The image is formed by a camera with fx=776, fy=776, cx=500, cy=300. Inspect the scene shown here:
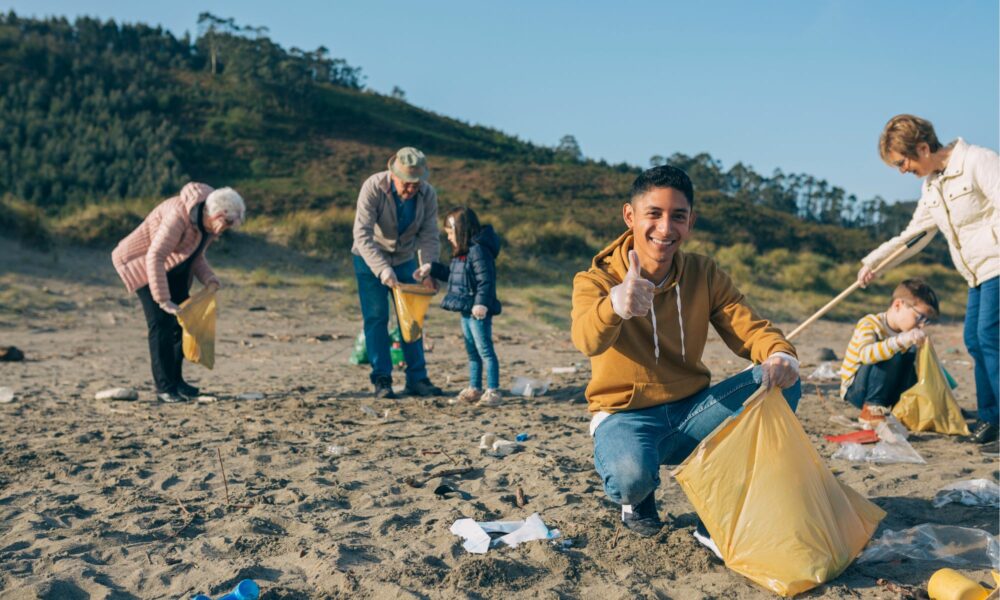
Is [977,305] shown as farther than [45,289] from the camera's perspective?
No

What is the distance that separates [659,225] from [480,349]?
298 cm

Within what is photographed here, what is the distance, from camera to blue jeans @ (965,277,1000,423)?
14.6 ft

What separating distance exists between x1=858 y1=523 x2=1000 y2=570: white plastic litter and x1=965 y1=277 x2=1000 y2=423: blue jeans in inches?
73.0

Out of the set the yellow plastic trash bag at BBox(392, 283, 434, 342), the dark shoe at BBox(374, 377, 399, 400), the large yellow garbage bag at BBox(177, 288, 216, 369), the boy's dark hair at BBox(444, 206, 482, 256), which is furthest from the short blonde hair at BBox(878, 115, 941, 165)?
the large yellow garbage bag at BBox(177, 288, 216, 369)

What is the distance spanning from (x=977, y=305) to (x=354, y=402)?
13.7 feet

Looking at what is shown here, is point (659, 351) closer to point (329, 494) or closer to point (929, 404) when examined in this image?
point (329, 494)

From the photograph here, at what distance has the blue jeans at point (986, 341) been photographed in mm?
4449

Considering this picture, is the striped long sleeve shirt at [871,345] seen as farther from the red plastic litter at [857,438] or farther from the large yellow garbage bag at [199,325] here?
the large yellow garbage bag at [199,325]

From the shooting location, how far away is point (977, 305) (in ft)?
15.4

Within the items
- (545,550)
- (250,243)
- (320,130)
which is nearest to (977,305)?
(545,550)

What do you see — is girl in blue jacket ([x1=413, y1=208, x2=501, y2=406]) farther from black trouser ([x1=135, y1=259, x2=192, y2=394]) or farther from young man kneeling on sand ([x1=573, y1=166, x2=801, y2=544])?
young man kneeling on sand ([x1=573, y1=166, x2=801, y2=544])

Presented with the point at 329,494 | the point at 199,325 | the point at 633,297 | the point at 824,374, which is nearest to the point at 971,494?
the point at 633,297

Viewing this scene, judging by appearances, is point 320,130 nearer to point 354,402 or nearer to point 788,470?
point 354,402

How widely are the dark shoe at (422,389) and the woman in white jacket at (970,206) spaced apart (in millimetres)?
3465
